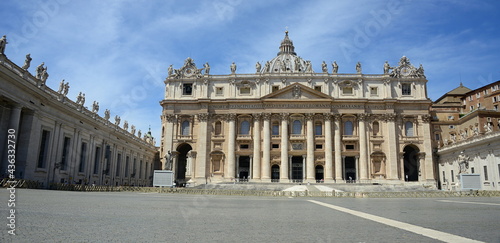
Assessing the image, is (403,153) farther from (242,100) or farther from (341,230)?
(341,230)

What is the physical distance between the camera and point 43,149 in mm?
36750

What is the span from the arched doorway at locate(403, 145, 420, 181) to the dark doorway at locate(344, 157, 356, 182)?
32.5ft

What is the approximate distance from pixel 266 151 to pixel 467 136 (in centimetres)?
3514

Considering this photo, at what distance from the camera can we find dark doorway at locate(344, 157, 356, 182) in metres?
64.5

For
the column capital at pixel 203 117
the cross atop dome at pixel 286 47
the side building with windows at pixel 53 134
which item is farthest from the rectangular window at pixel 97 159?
the cross atop dome at pixel 286 47

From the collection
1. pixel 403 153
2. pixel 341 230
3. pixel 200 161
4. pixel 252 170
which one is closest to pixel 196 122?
pixel 200 161

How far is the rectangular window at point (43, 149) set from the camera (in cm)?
3630

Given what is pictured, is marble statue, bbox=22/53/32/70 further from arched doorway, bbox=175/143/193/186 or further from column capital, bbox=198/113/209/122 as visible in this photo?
arched doorway, bbox=175/143/193/186

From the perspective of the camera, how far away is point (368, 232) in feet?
22.7

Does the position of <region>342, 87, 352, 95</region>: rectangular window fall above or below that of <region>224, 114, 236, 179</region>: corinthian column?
above

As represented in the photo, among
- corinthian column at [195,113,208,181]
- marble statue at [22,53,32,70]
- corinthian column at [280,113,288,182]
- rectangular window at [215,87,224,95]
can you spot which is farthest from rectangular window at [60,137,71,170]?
corinthian column at [280,113,288,182]

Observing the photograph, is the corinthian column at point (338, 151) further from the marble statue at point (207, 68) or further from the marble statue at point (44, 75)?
the marble statue at point (44, 75)

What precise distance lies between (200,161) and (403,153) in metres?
35.1

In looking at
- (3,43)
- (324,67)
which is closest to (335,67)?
(324,67)
